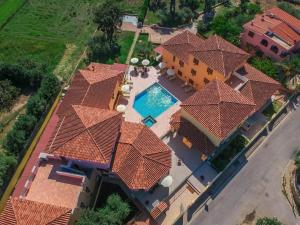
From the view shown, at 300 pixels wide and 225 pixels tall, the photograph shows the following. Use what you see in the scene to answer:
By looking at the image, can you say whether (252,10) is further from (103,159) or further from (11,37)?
(11,37)

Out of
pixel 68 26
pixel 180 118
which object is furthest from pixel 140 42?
pixel 180 118

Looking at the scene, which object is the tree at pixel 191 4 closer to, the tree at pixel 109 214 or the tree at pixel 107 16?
the tree at pixel 107 16

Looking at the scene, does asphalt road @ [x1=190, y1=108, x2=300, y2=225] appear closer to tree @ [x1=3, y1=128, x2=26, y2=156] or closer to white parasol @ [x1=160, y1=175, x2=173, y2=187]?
white parasol @ [x1=160, y1=175, x2=173, y2=187]

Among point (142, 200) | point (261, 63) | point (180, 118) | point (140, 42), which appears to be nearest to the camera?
point (142, 200)

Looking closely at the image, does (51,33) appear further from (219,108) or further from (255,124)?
(255,124)

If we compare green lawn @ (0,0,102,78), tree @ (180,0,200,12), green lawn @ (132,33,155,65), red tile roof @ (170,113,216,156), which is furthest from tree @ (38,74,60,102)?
tree @ (180,0,200,12)

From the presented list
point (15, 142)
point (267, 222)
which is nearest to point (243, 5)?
point (267, 222)

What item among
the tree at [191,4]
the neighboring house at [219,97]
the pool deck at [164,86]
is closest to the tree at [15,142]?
the pool deck at [164,86]
